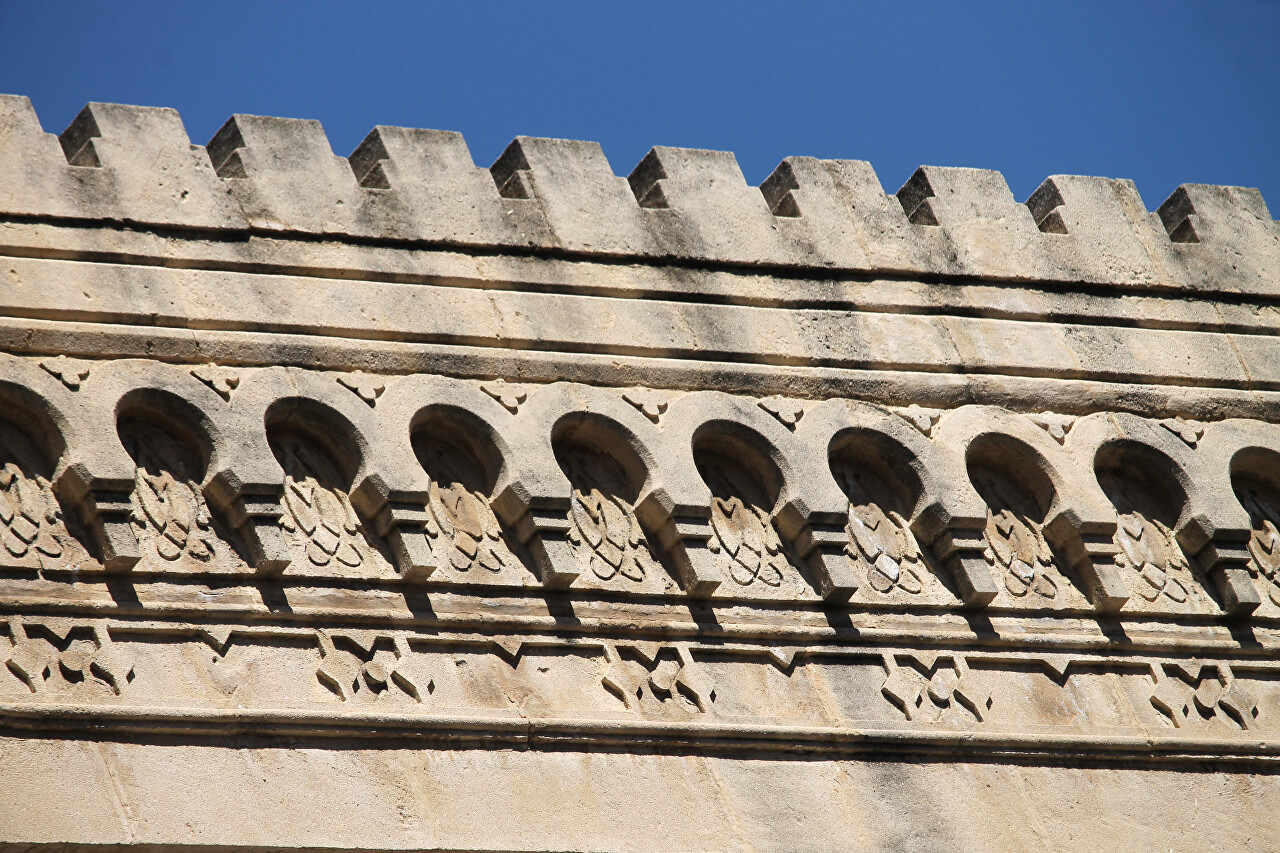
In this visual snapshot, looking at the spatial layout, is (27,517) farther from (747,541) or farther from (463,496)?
(747,541)

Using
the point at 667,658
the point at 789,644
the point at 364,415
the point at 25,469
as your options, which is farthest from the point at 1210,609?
the point at 25,469

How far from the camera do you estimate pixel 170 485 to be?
19.2ft

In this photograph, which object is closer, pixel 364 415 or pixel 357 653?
pixel 357 653

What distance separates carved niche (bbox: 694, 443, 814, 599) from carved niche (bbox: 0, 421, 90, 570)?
2.08m

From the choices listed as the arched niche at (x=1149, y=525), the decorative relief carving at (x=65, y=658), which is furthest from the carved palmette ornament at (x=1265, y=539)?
the decorative relief carving at (x=65, y=658)

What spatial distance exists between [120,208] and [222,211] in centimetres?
33

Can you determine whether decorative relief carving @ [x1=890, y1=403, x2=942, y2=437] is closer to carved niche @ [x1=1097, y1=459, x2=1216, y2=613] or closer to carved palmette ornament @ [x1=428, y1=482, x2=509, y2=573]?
carved niche @ [x1=1097, y1=459, x2=1216, y2=613]

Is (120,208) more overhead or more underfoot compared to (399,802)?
more overhead

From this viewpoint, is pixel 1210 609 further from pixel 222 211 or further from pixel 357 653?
pixel 222 211

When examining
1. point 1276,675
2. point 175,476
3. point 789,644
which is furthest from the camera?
point 1276,675

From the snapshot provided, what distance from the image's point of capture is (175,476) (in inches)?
232

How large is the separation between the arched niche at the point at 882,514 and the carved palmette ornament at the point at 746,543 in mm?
288

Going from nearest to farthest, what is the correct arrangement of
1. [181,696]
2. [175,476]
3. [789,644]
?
[181,696] < [175,476] < [789,644]

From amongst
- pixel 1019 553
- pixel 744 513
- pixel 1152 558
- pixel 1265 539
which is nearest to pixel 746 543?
pixel 744 513
